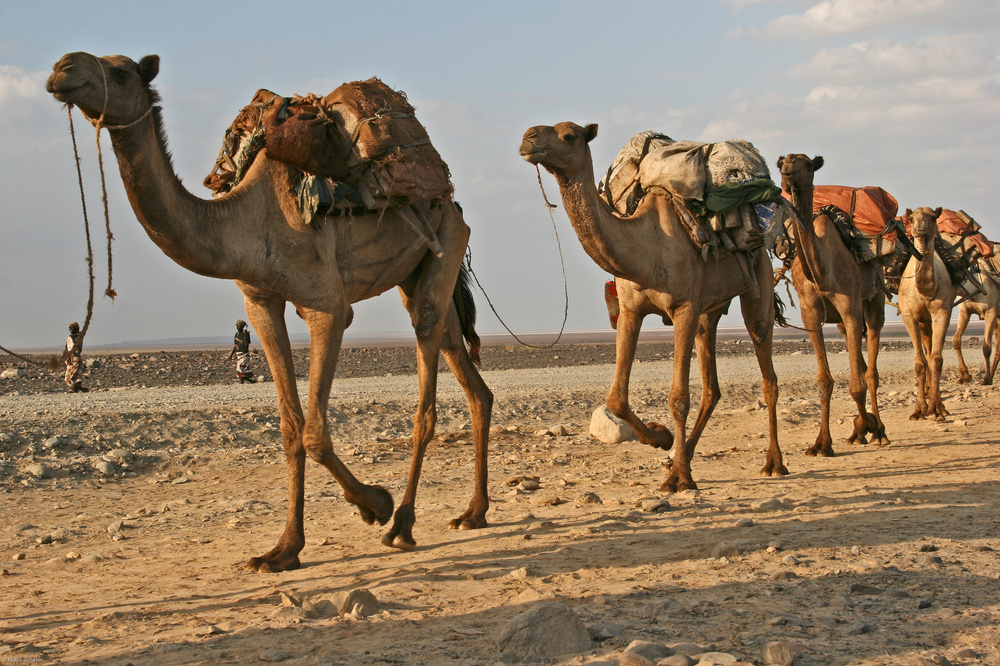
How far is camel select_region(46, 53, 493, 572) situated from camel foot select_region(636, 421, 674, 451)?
151cm

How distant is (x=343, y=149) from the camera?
275 inches

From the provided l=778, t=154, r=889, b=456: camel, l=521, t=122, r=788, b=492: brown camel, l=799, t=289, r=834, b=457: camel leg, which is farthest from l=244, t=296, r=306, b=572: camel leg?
l=799, t=289, r=834, b=457: camel leg

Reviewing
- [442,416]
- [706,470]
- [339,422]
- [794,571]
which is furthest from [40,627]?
[442,416]

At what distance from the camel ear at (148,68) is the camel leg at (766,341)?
21.6ft

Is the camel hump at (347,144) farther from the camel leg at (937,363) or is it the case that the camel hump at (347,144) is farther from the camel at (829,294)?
the camel leg at (937,363)

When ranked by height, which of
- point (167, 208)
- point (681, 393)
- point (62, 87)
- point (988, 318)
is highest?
point (62, 87)

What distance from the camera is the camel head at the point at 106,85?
5.19 meters

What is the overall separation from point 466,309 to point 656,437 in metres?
2.06

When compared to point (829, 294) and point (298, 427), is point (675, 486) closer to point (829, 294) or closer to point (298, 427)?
point (298, 427)

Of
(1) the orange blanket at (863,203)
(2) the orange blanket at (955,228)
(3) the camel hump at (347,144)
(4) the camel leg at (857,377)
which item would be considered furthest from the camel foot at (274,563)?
(2) the orange blanket at (955,228)

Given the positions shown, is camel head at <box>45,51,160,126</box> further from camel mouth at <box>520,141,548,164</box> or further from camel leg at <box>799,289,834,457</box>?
camel leg at <box>799,289,834,457</box>

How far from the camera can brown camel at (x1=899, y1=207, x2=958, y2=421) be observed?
563 inches

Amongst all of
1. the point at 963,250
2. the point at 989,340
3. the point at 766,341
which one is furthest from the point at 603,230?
the point at 989,340

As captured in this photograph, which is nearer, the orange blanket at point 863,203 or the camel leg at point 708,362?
the camel leg at point 708,362
